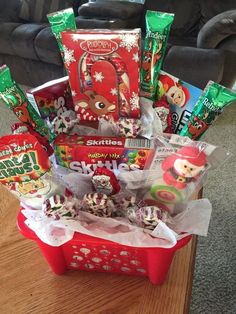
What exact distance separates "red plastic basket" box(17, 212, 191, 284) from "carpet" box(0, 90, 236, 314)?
1.49 feet

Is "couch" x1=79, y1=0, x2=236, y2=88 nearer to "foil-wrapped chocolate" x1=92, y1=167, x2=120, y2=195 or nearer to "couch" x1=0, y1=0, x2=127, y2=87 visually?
"couch" x1=0, y1=0, x2=127, y2=87

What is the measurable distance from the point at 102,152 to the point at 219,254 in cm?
70

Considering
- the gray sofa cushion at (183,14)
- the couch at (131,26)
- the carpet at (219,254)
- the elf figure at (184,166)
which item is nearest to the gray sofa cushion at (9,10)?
the couch at (131,26)

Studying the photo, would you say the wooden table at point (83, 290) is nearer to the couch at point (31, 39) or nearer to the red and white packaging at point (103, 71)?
the red and white packaging at point (103, 71)

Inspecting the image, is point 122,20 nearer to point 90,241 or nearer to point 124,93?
point 124,93

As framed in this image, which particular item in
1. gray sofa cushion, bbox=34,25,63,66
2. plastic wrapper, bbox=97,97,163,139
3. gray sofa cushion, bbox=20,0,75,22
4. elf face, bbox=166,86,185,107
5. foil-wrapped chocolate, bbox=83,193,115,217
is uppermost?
elf face, bbox=166,86,185,107

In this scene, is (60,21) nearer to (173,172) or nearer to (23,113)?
(23,113)

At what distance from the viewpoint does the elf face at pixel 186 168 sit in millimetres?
479

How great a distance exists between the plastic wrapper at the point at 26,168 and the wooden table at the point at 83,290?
0.57 feet

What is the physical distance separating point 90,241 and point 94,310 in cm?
14

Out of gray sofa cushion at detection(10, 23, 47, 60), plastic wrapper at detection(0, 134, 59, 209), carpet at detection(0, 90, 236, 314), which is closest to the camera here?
plastic wrapper at detection(0, 134, 59, 209)

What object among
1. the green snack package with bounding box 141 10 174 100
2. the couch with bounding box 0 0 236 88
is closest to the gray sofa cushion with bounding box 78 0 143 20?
the couch with bounding box 0 0 236 88

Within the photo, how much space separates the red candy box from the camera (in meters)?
0.55

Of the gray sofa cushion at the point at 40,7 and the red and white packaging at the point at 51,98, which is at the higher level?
the red and white packaging at the point at 51,98
